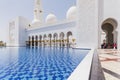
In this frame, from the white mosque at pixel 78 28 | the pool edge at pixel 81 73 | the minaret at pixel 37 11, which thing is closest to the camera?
the pool edge at pixel 81 73

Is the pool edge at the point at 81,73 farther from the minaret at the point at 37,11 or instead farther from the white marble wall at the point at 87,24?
the minaret at the point at 37,11

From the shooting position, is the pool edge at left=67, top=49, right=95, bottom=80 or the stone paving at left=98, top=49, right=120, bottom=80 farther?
the stone paving at left=98, top=49, right=120, bottom=80

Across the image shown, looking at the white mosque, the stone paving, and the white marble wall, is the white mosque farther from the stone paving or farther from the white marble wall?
the stone paving

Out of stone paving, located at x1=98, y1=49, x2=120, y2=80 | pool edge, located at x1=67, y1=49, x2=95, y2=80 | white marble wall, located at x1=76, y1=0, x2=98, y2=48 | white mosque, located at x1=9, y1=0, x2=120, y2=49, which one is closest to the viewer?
pool edge, located at x1=67, y1=49, x2=95, y2=80

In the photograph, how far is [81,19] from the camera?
44.3ft

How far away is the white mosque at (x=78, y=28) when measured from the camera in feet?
39.6

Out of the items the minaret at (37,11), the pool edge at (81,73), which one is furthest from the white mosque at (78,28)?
the pool edge at (81,73)

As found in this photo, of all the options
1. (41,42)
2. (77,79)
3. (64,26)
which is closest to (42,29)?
(41,42)

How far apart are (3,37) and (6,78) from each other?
1062 inches

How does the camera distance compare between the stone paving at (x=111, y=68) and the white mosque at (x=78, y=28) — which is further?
the white mosque at (x=78, y=28)

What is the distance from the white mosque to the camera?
12.1 m

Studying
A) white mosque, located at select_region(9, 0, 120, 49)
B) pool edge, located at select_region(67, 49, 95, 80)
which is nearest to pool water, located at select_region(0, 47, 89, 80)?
pool edge, located at select_region(67, 49, 95, 80)

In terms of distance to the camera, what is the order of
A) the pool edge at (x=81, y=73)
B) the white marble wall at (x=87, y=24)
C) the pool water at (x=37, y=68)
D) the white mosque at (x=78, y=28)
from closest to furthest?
the pool edge at (x=81, y=73) → the pool water at (x=37, y=68) → the white mosque at (x=78, y=28) → the white marble wall at (x=87, y=24)

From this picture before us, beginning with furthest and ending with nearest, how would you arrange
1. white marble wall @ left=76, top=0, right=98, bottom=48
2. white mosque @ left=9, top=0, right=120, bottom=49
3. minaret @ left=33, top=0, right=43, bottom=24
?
minaret @ left=33, top=0, right=43, bottom=24 → white marble wall @ left=76, top=0, right=98, bottom=48 → white mosque @ left=9, top=0, right=120, bottom=49
